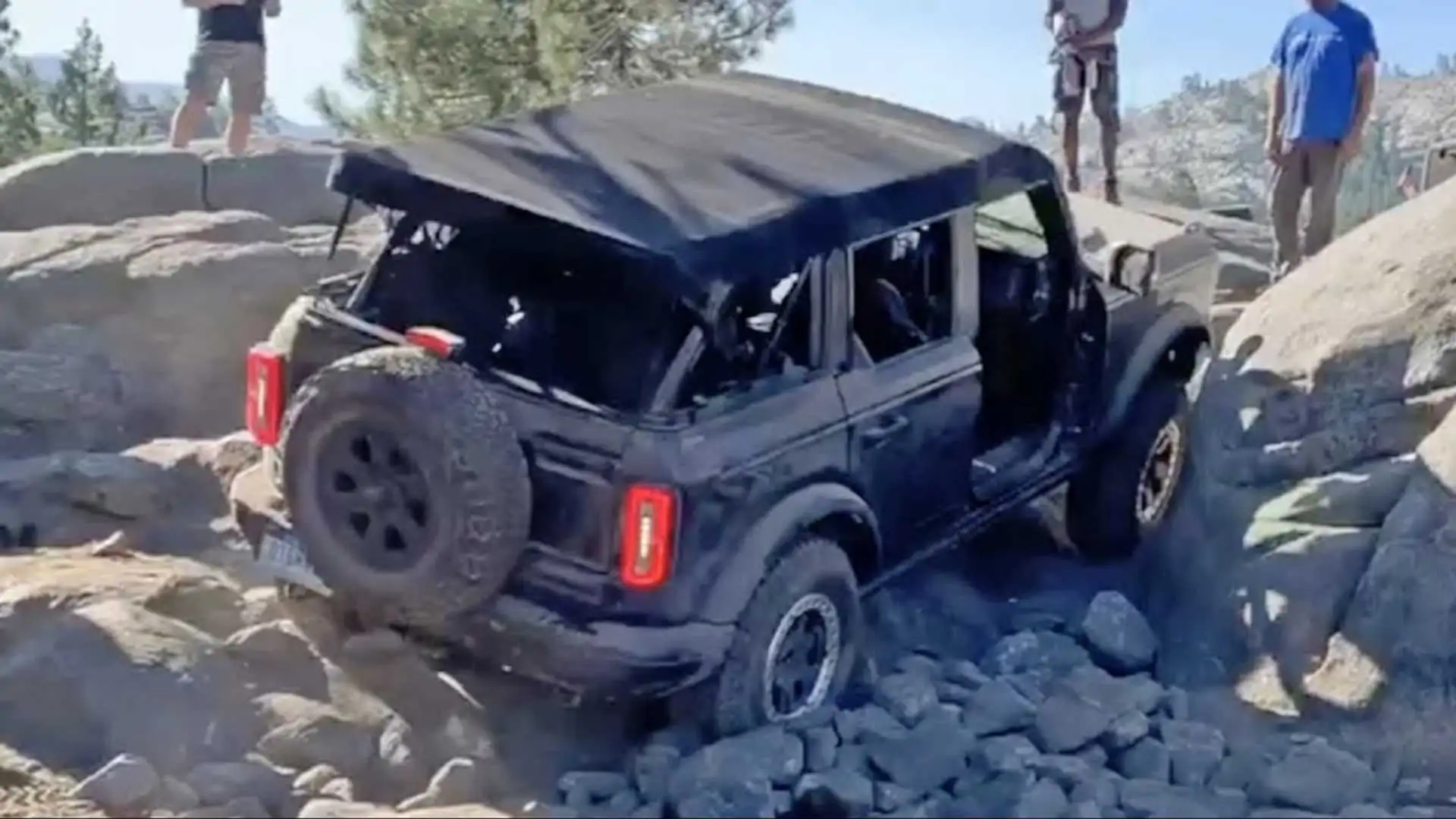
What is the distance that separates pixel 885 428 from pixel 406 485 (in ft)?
5.23

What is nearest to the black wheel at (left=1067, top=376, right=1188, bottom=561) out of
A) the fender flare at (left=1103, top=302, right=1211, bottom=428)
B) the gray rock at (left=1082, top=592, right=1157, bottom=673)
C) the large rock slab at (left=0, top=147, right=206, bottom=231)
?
the fender flare at (left=1103, top=302, right=1211, bottom=428)

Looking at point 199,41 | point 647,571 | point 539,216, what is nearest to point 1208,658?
point 647,571

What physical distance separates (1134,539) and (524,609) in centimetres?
309

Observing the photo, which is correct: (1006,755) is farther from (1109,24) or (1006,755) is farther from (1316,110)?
(1109,24)

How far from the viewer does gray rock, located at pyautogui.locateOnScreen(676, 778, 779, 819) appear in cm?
559

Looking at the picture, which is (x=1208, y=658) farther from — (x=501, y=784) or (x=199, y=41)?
(x=199, y=41)

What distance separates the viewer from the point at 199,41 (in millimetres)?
11914

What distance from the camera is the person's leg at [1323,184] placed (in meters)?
10.2

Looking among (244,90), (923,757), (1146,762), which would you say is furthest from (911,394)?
(244,90)

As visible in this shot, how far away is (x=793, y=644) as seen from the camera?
6.24 m

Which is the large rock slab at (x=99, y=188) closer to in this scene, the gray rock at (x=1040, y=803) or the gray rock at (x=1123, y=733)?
the gray rock at (x=1123, y=733)

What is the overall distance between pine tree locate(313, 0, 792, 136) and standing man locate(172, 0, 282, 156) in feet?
10.2

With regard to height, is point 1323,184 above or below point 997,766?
above

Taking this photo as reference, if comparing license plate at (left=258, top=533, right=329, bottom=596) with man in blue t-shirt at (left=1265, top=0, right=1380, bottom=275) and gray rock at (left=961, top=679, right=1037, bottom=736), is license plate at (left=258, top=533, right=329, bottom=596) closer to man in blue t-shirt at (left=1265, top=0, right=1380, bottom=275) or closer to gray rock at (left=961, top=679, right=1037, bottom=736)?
gray rock at (left=961, top=679, right=1037, bottom=736)
